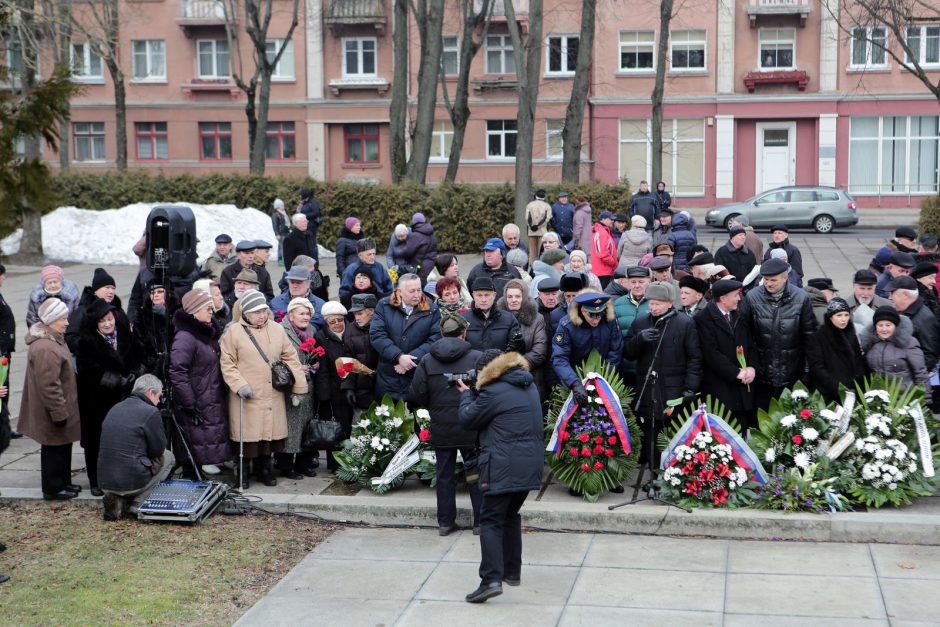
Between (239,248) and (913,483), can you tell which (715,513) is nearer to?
(913,483)

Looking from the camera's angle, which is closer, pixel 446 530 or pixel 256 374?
pixel 446 530

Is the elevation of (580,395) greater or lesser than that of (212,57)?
lesser

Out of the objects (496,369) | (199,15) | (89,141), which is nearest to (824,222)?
(199,15)

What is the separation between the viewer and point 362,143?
48844 mm

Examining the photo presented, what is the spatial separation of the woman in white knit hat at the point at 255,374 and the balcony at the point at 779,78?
124 feet

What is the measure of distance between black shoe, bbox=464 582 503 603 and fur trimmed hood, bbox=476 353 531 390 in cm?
130

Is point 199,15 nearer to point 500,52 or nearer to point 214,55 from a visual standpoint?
point 214,55

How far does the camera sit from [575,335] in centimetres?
1021

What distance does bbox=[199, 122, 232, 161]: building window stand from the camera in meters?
49.7

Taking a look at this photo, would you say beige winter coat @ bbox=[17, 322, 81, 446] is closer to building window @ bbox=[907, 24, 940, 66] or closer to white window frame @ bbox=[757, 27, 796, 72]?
white window frame @ bbox=[757, 27, 796, 72]

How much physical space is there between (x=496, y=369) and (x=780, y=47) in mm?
40818

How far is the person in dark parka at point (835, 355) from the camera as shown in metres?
9.85

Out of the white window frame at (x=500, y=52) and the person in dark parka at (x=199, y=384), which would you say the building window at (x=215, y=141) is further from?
the person in dark parka at (x=199, y=384)

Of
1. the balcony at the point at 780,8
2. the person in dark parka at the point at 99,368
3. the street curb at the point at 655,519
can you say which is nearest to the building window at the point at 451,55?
the balcony at the point at 780,8
